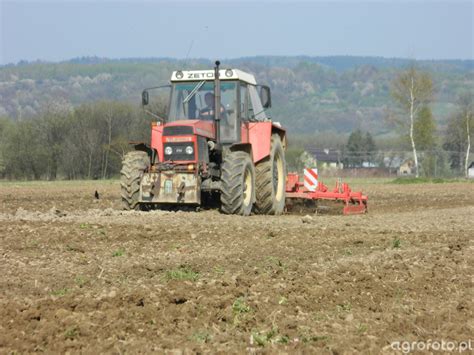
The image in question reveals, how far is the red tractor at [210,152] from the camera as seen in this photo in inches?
554

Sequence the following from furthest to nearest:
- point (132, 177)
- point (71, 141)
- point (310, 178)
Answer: point (71, 141) → point (310, 178) → point (132, 177)

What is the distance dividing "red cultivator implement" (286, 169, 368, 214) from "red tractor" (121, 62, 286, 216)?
94cm

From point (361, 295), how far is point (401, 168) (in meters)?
70.5

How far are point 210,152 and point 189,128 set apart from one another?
846mm

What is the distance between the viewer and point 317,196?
16578 mm

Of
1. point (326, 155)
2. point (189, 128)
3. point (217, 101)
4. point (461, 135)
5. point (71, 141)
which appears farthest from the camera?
point (326, 155)

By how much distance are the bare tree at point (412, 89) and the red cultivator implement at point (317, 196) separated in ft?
113

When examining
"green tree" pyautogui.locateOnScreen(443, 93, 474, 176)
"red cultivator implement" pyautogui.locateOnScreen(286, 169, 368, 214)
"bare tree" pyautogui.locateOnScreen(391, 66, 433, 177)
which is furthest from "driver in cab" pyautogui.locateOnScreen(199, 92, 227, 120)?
"green tree" pyautogui.locateOnScreen(443, 93, 474, 176)

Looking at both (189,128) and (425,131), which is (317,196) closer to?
(189,128)

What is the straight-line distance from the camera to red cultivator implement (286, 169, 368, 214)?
16719 mm

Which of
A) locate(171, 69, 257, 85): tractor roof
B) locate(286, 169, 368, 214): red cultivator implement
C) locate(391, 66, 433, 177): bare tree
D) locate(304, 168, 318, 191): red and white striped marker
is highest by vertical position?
locate(391, 66, 433, 177): bare tree

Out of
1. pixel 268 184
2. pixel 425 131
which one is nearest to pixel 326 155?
pixel 425 131

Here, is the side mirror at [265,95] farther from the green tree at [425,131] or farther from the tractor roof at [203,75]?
the green tree at [425,131]

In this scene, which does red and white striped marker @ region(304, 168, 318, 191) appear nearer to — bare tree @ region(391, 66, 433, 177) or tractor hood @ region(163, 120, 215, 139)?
tractor hood @ region(163, 120, 215, 139)
